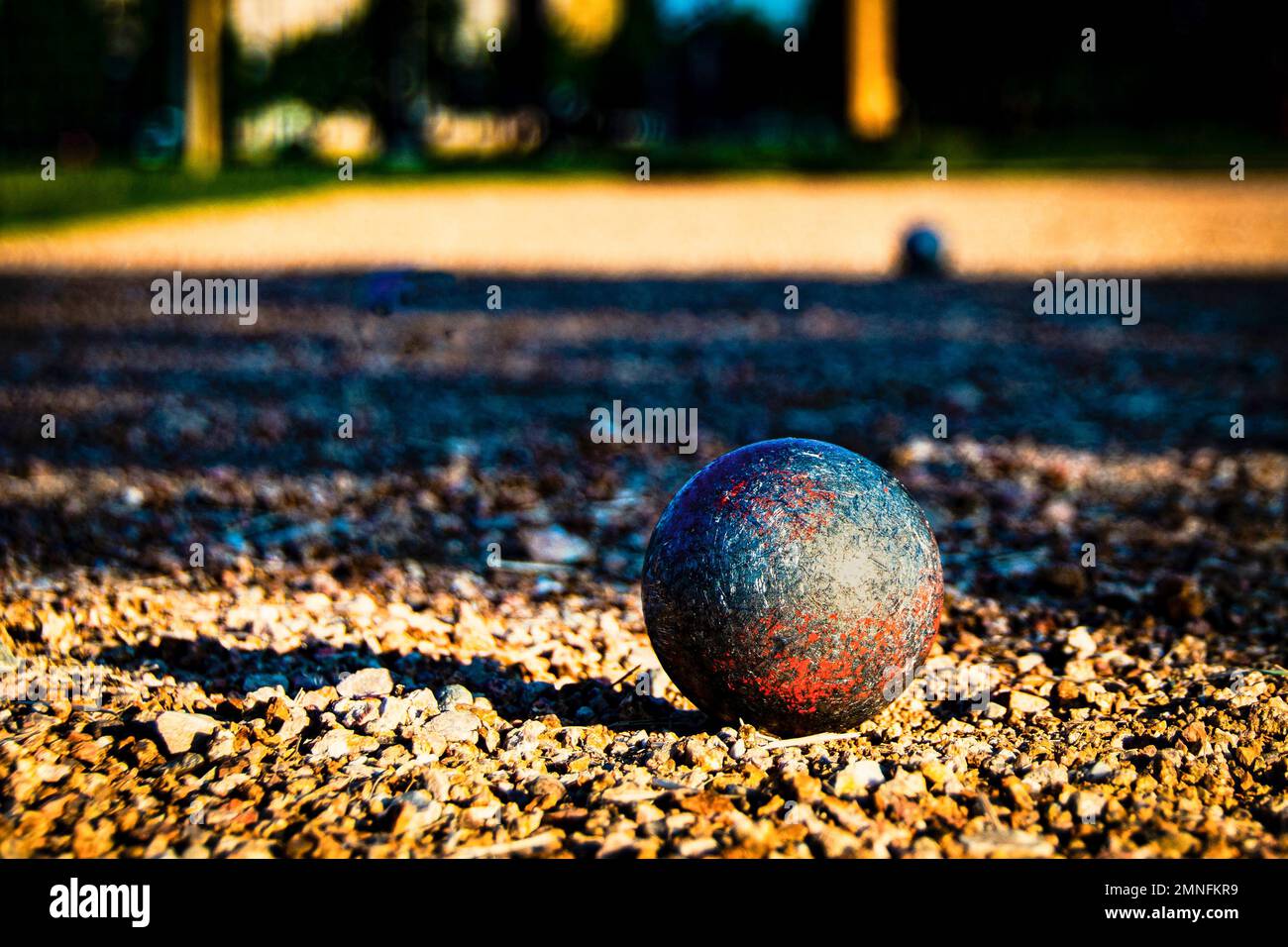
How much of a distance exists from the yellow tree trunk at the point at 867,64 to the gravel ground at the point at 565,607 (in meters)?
34.4

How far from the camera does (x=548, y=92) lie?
4259cm

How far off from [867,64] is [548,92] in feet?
36.0

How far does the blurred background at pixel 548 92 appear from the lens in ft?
112
